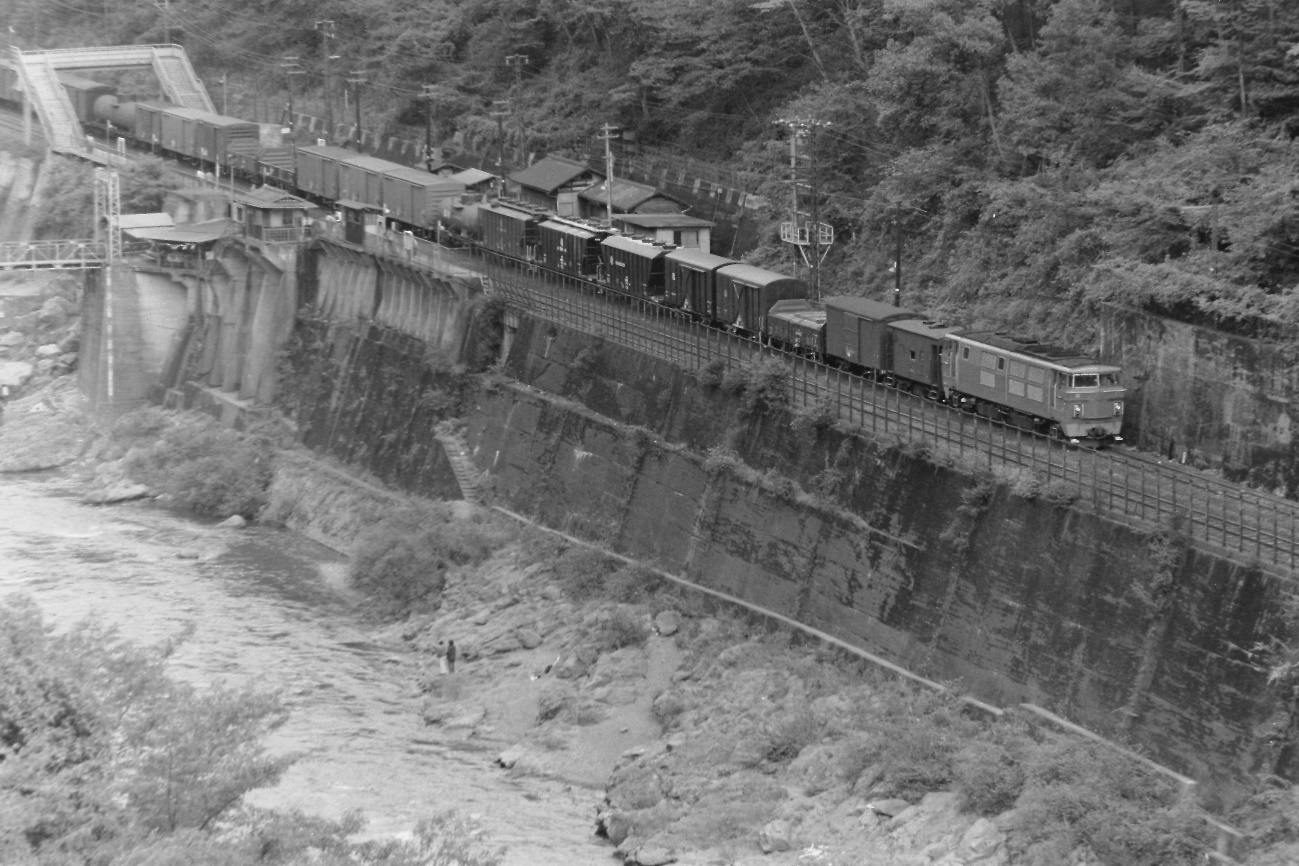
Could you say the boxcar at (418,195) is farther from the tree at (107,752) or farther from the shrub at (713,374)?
the tree at (107,752)

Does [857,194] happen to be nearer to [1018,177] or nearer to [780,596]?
[1018,177]

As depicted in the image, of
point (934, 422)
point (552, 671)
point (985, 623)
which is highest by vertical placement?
point (934, 422)

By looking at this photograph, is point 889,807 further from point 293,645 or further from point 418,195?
point 418,195

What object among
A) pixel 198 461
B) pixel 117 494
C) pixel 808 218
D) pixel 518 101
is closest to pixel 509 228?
pixel 808 218

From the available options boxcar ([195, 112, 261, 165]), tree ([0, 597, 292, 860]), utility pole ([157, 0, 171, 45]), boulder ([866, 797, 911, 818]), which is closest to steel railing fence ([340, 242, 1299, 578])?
boulder ([866, 797, 911, 818])

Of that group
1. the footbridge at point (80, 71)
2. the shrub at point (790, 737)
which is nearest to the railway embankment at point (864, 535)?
the shrub at point (790, 737)

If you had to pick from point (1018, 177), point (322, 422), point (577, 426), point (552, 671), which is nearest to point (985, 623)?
point (552, 671)
